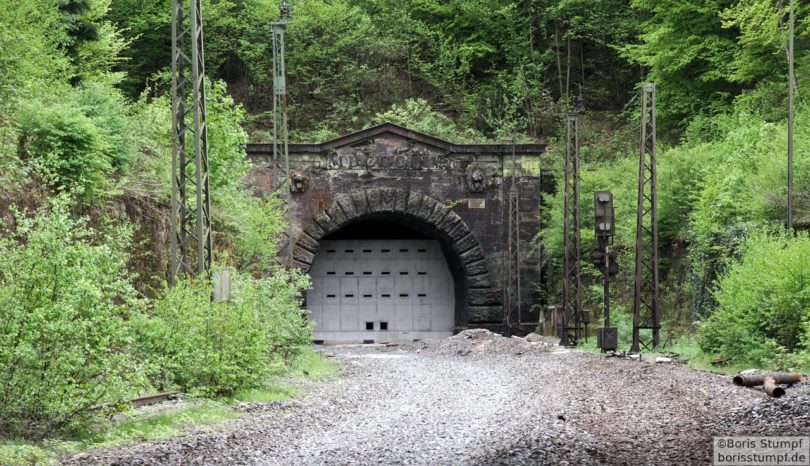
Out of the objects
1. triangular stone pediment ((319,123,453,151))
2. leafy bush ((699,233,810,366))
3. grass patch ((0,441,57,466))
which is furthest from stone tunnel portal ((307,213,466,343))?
grass patch ((0,441,57,466))

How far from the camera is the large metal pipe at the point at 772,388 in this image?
12531mm

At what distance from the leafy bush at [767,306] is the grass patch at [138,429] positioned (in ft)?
26.4

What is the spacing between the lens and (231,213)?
2480 cm

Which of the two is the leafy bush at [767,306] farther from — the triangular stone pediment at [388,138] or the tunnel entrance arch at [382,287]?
the tunnel entrance arch at [382,287]

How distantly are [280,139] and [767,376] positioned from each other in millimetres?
22514

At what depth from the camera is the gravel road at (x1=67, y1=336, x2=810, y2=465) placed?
9.09 metres

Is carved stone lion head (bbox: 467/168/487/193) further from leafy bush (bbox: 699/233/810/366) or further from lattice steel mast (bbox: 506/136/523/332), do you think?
leafy bush (bbox: 699/233/810/366)

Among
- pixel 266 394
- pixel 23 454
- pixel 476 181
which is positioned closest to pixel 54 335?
pixel 23 454

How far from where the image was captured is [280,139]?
34.1m

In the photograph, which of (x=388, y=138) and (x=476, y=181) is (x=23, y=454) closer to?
(x=388, y=138)

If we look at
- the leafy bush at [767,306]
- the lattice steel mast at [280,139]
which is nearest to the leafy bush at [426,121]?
Answer: the lattice steel mast at [280,139]

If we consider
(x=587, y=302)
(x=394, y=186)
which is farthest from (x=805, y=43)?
(x=394, y=186)

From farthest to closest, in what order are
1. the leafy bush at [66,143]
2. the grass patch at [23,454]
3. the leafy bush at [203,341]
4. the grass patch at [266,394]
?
1. the leafy bush at [66,143]
2. the grass patch at [266,394]
3. the leafy bush at [203,341]
4. the grass patch at [23,454]

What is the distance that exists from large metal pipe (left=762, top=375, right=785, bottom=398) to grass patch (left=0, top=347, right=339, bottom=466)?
6481mm
